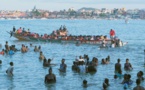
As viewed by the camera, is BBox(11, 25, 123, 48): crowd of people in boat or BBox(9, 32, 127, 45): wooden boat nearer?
BBox(11, 25, 123, 48): crowd of people in boat

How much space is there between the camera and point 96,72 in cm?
4456

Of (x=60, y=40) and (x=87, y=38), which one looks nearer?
(x=87, y=38)

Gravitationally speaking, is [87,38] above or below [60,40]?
above

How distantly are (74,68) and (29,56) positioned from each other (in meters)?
17.4

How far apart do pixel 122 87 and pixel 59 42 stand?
43382 mm

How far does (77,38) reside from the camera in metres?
77.8

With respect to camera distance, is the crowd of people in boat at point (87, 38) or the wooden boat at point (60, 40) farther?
the wooden boat at point (60, 40)

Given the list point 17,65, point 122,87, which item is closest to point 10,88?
point 122,87

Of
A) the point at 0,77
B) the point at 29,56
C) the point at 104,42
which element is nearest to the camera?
the point at 0,77

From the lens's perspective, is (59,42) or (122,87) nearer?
(122,87)

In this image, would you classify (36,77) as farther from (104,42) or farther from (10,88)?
(104,42)

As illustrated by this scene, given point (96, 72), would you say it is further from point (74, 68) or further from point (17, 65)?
point (17, 65)

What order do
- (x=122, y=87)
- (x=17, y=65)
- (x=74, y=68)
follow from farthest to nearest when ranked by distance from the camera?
(x=17, y=65), (x=74, y=68), (x=122, y=87)

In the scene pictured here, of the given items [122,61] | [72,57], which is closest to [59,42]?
[72,57]
